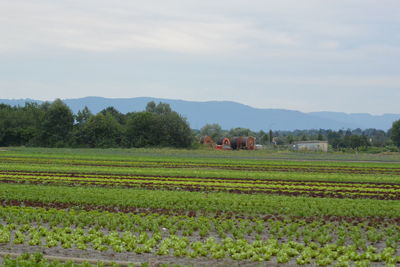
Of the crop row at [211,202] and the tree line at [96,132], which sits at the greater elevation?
the tree line at [96,132]

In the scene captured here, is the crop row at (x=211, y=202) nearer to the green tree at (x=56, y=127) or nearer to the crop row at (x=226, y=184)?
A: the crop row at (x=226, y=184)

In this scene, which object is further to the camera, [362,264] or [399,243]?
[399,243]

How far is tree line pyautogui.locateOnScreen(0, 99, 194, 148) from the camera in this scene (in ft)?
338

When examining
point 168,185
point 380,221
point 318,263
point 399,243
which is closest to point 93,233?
point 318,263

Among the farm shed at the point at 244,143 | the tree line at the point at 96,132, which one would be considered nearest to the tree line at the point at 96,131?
the tree line at the point at 96,132

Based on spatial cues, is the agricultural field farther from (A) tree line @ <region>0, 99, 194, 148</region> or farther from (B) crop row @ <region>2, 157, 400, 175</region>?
(A) tree line @ <region>0, 99, 194, 148</region>

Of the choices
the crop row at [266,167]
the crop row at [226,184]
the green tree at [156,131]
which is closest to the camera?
the crop row at [226,184]

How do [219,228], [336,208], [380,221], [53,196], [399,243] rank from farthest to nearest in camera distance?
[53,196], [336,208], [380,221], [219,228], [399,243]

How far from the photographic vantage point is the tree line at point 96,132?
103 metres

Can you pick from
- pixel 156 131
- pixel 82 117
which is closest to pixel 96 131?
pixel 156 131

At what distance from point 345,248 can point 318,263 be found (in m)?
1.93

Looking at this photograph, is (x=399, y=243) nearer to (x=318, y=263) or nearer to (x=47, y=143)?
(x=318, y=263)

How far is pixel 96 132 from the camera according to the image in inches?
4045

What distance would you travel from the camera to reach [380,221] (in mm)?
20797
